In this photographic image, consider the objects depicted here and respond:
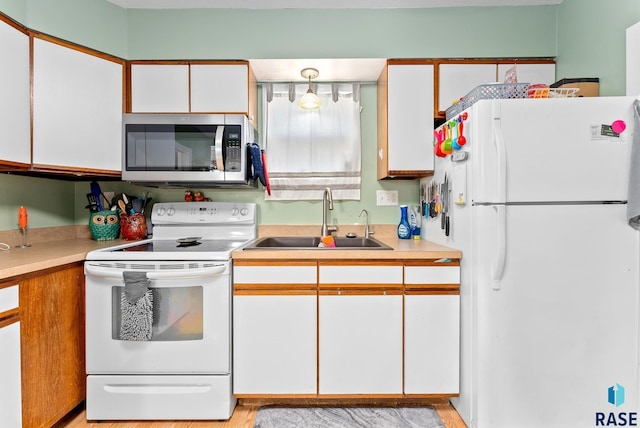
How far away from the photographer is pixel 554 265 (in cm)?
152

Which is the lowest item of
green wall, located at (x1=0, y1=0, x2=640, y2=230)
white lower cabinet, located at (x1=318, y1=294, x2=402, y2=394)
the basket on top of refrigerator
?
white lower cabinet, located at (x1=318, y1=294, x2=402, y2=394)

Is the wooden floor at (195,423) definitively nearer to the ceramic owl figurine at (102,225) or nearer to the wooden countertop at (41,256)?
the wooden countertop at (41,256)

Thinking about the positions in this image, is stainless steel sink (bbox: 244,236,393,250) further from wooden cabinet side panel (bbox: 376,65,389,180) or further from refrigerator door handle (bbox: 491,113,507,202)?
refrigerator door handle (bbox: 491,113,507,202)

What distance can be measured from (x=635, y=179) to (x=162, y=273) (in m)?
2.23

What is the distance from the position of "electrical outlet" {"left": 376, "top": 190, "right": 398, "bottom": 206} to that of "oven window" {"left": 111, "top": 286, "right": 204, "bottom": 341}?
1.42 meters

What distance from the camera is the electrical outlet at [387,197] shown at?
2.48m

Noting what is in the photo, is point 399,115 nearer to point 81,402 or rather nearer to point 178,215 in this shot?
point 178,215

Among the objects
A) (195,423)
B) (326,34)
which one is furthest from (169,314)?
(326,34)

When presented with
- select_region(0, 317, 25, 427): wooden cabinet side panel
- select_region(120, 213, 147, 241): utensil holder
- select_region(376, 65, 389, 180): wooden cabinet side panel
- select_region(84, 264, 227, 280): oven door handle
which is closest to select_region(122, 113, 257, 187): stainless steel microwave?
select_region(120, 213, 147, 241): utensil holder

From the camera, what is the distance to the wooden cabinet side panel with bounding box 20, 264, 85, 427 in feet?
4.66

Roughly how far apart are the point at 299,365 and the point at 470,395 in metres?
0.86

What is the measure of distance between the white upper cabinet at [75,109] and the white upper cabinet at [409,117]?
173cm

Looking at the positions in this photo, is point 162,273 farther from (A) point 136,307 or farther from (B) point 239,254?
(B) point 239,254

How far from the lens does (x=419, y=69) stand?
2127 mm
